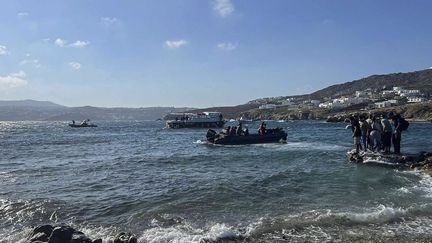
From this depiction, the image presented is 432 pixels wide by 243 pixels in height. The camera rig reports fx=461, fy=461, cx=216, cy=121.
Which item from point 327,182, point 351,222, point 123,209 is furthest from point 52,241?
point 327,182

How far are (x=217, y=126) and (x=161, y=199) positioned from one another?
93588 millimetres

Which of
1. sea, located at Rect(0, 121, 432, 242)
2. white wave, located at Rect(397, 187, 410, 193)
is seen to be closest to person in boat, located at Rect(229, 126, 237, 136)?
sea, located at Rect(0, 121, 432, 242)

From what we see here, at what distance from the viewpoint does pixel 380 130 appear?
2769cm

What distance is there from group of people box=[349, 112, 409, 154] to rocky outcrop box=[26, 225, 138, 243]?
19.2m

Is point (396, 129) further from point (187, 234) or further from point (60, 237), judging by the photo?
point (60, 237)

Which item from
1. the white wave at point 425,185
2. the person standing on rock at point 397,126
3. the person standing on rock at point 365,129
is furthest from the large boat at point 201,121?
the white wave at point 425,185

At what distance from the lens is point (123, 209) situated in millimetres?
17297

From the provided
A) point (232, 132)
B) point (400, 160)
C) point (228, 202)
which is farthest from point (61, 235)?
point (232, 132)

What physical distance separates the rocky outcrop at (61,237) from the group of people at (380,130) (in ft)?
63.0

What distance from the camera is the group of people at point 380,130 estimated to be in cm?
2689

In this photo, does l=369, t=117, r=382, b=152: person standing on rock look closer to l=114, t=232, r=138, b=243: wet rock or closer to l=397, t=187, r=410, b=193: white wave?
l=397, t=187, r=410, b=193: white wave

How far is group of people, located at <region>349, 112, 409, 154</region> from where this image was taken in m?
26.9

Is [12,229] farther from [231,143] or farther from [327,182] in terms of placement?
[231,143]

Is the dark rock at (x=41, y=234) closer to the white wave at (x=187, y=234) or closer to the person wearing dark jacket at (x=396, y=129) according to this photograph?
the white wave at (x=187, y=234)
